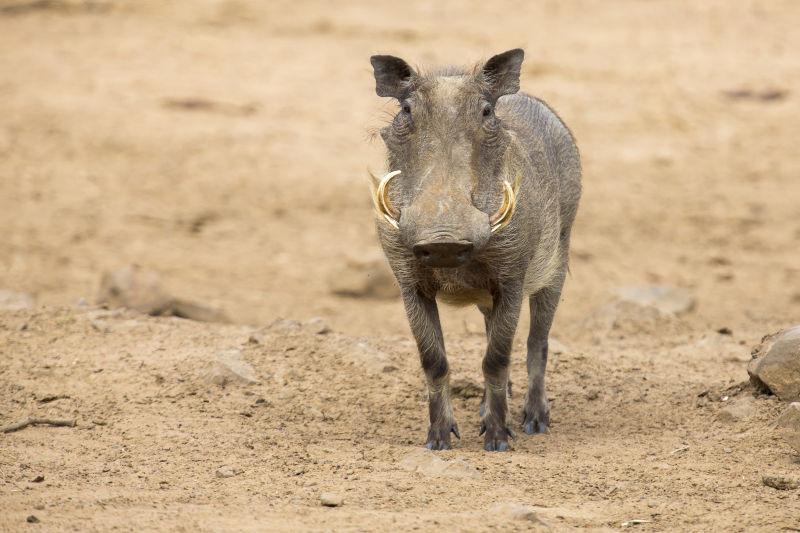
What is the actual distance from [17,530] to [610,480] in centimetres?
209

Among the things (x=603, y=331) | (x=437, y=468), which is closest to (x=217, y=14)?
(x=603, y=331)

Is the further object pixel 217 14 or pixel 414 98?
pixel 217 14

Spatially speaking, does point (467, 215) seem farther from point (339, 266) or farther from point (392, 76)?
point (339, 266)

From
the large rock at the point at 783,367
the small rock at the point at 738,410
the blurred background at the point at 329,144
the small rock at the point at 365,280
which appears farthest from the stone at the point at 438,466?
the small rock at the point at 365,280

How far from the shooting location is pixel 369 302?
8.82 metres

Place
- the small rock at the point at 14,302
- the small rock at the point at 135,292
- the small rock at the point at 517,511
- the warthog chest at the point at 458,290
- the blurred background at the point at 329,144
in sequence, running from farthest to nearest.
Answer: the blurred background at the point at 329,144, the small rock at the point at 135,292, the small rock at the point at 14,302, the warthog chest at the point at 458,290, the small rock at the point at 517,511

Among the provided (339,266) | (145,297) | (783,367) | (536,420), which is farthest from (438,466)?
(339,266)

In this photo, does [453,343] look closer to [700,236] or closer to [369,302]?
[369,302]

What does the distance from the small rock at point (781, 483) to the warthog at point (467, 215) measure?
1187 mm

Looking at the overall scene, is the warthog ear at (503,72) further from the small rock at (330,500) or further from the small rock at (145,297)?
the small rock at (145,297)

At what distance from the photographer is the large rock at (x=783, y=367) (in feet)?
16.7

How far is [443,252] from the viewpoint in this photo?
4457 mm

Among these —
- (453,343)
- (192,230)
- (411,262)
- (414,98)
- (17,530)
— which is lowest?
(192,230)

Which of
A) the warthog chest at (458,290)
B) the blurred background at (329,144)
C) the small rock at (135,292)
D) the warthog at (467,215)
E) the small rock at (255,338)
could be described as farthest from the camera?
the blurred background at (329,144)
